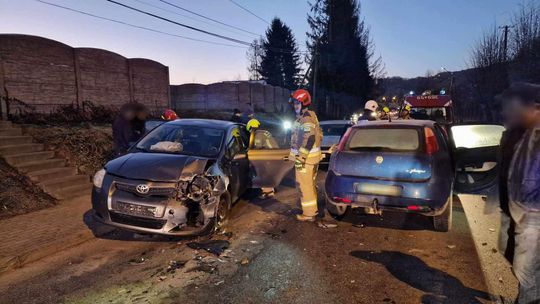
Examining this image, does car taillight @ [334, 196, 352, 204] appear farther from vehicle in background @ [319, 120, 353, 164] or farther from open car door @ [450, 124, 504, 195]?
vehicle in background @ [319, 120, 353, 164]

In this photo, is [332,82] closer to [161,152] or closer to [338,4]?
[338,4]

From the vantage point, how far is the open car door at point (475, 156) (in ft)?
19.7

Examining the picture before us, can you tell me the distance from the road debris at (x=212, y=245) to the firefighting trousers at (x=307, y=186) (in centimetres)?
154

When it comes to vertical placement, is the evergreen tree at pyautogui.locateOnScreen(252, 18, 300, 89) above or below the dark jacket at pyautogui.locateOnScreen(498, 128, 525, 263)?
above

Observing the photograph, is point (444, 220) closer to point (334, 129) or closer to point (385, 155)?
point (385, 155)

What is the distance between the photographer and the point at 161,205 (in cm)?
477

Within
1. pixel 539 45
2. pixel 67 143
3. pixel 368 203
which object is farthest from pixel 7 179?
pixel 539 45

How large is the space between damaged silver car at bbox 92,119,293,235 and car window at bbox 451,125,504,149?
393 cm

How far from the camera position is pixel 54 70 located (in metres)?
11.2

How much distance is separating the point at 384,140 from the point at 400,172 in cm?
59

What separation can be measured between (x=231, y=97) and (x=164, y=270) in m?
25.8

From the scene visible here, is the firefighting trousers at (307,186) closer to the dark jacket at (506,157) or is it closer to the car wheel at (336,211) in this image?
the car wheel at (336,211)

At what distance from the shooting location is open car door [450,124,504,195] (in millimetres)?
5998

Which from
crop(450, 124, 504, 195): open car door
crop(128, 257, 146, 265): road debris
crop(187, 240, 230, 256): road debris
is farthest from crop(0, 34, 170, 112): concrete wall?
crop(450, 124, 504, 195): open car door
